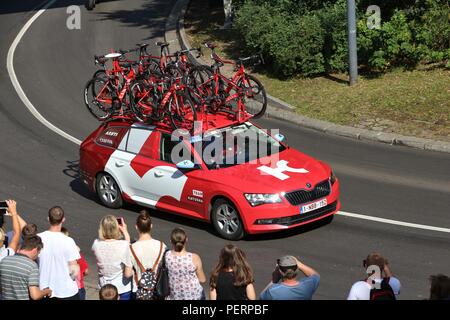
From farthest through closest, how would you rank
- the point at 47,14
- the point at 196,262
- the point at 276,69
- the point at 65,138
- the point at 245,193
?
1. the point at 47,14
2. the point at 276,69
3. the point at 65,138
4. the point at 245,193
5. the point at 196,262

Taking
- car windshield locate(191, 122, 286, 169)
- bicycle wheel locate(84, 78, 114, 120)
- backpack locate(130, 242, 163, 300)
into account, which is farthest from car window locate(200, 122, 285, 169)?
backpack locate(130, 242, 163, 300)

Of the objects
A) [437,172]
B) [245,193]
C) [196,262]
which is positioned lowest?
[437,172]

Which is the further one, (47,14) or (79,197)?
(47,14)

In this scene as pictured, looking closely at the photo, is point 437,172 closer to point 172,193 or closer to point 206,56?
point 172,193

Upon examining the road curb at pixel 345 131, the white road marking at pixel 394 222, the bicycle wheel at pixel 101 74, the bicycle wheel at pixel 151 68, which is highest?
the bicycle wheel at pixel 151 68

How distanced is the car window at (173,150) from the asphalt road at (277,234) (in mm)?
1198

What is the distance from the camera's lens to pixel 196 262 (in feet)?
34.8

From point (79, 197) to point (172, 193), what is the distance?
2968 mm

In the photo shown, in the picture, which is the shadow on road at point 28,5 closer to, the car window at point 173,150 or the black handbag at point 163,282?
the car window at point 173,150

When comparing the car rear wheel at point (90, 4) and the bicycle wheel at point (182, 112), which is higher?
the bicycle wheel at point (182, 112)

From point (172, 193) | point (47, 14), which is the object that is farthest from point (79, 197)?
point (47, 14)

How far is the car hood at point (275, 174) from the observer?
14938 mm

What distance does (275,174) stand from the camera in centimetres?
1530

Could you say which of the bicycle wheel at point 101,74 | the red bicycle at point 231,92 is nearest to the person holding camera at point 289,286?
the red bicycle at point 231,92
